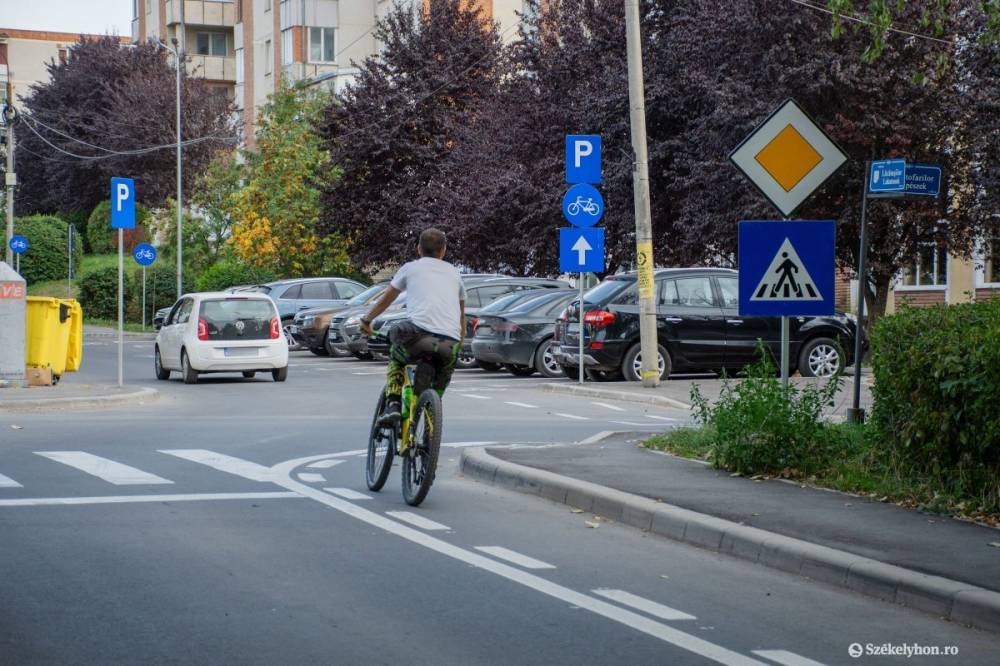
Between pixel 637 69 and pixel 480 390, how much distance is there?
528 centimetres

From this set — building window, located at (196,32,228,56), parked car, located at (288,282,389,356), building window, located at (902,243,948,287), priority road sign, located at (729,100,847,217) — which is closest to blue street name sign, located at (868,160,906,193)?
priority road sign, located at (729,100,847,217)

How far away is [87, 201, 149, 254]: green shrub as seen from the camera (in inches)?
2879

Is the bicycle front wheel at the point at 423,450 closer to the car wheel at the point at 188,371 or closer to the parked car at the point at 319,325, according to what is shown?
the car wheel at the point at 188,371

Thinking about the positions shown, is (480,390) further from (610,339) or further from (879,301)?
(879,301)

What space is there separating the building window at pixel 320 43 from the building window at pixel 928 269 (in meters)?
35.3

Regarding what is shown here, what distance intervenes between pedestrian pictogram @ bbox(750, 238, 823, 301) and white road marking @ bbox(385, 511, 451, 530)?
2853mm

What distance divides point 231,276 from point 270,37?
70.7 feet

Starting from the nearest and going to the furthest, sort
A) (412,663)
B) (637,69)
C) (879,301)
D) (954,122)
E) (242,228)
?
(412,663) → (637,69) → (954,122) → (879,301) → (242,228)

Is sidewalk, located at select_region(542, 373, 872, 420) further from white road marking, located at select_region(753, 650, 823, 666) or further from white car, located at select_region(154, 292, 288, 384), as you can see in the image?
white road marking, located at select_region(753, 650, 823, 666)

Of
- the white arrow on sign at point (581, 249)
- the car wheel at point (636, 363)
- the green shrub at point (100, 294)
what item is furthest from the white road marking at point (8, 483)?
the green shrub at point (100, 294)

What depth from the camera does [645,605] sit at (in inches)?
279

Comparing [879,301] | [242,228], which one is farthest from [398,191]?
[879,301]

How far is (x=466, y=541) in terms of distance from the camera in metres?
8.90

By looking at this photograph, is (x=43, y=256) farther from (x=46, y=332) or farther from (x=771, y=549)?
(x=771, y=549)
